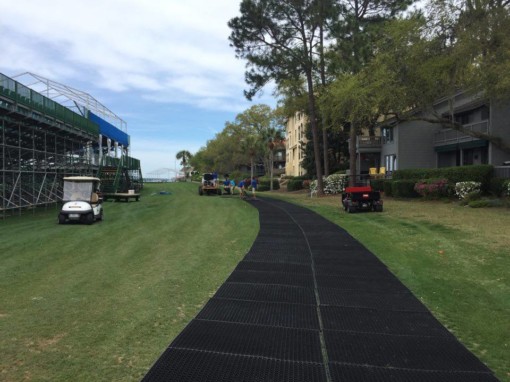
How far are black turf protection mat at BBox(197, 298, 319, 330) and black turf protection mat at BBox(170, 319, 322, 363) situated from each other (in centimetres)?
17

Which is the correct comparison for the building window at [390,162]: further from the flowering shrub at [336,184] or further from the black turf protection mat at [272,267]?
the black turf protection mat at [272,267]

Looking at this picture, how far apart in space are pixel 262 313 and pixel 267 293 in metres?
0.90

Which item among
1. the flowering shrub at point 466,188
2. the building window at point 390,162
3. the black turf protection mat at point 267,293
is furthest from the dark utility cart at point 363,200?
the building window at point 390,162

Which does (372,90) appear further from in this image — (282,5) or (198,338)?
(198,338)

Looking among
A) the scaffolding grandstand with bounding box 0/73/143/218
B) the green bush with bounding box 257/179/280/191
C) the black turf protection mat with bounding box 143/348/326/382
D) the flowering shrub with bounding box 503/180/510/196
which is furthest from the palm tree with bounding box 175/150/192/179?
the black turf protection mat with bounding box 143/348/326/382

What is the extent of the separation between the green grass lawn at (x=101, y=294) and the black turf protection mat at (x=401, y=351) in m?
1.87

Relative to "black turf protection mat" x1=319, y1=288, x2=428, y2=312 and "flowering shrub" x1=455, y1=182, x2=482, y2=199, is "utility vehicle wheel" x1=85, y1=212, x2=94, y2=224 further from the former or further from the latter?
"flowering shrub" x1=455, y1=182, x2=482, y2=199

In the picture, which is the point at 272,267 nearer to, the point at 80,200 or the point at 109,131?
the point at 80,200

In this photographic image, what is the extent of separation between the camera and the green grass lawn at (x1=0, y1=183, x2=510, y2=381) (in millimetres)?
4340

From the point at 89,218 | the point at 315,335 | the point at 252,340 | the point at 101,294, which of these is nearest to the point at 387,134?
the point at 89,218

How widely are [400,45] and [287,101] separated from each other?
73.3 ft

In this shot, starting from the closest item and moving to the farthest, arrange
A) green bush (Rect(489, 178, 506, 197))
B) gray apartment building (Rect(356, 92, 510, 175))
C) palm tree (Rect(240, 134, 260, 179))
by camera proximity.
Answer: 1. green bush (Rect(489, 178, 506, 197))
2. gray apartment building (Rect(356, 92, 510, 175))
3. palm tree (Rect(240, 134, 260, 179))

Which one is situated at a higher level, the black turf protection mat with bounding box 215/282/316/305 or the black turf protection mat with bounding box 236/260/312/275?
the black turf protection mat with bounding box 236/260/312/275

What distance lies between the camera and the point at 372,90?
63.8 ft
